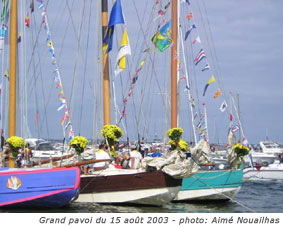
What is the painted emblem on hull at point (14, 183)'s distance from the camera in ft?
57.3

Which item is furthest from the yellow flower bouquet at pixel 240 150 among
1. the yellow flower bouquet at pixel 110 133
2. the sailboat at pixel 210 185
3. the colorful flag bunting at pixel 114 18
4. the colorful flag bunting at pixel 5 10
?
the colorful flag bunting at pixel 5 10

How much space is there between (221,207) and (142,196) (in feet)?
15.1

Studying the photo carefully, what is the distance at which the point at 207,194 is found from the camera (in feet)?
77.6

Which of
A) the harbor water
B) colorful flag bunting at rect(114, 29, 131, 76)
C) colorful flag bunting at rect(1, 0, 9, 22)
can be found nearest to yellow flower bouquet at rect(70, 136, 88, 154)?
the harbor water

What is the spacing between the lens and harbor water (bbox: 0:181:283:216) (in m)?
19.1

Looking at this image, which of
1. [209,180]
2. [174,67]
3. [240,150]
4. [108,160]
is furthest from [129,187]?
[174,67]

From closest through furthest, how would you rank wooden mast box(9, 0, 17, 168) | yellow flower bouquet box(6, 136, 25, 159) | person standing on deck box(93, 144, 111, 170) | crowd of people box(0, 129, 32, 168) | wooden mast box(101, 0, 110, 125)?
yellow flower bouquet box(6, 136, 25, 159) → crowd of people box(0, 129, 32, 168) → wooden mast box(9, 0, 17, 168) → person standing on deck box(93, 144, 111, 170) → wooden mast box(101, 0, 110, 125)

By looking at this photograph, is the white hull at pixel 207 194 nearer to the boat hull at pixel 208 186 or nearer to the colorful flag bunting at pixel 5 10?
the boat hull at pixel 208 186

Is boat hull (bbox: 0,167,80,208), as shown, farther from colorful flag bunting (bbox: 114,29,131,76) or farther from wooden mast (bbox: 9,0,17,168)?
colorful flag bunting (bbox: 114,29,131,76)

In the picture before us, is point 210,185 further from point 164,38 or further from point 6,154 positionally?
point 6,154

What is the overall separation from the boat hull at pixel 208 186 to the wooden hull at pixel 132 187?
3.36 m

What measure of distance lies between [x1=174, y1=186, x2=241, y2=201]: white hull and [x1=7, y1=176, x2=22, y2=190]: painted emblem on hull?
8.21 m

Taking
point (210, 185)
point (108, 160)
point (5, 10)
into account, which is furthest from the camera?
point (210, 185)

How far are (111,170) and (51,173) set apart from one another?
129 inches
